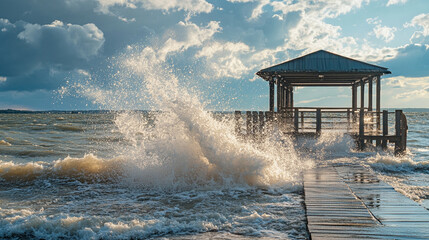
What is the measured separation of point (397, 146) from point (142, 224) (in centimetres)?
1368

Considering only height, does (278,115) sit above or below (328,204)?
above

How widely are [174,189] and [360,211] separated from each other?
470 centimetres

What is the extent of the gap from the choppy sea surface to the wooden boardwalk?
402mm

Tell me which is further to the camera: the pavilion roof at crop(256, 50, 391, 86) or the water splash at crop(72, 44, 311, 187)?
the pavilion roof at crop(256, 50, 391, 86)

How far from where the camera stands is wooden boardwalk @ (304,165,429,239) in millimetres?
4727

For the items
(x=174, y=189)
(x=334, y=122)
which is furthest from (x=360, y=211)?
(x=334, y=122)

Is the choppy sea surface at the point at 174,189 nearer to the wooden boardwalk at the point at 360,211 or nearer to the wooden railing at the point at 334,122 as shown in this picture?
the wooden boardwalk at the point at 360,211

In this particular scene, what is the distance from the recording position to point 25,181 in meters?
10.4

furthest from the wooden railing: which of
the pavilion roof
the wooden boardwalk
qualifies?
the wooden boardwalk

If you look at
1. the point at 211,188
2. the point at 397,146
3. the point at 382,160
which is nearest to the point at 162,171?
the point at 211,188

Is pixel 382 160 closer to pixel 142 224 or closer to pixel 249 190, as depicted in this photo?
pixel 249 190

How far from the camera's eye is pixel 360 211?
5699 mm

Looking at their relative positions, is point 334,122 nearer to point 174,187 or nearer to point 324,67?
point 324,67

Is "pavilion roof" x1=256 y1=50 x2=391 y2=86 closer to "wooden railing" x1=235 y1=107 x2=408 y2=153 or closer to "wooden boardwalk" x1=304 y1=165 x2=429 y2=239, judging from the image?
"wooden railing" x1=235 y1=107 x2=408 y2=153
